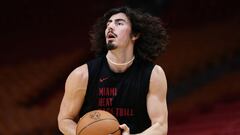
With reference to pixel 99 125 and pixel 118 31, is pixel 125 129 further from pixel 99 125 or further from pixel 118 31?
pixel 118 31

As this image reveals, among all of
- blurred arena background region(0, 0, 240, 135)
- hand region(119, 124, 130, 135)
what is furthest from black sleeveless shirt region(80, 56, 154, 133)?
blurred arena background region(0, 0, 240, 135)

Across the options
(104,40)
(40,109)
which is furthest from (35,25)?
(104,40)

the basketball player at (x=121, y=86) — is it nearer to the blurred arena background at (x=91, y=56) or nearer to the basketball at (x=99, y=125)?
the basketball at (x=99, y=125)

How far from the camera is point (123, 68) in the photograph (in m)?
4.08

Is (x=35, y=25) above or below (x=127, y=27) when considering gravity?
below

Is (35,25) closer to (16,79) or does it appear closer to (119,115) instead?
(16,79)

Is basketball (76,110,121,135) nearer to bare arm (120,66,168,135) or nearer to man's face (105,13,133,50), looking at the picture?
bare arm (120,66,168,135)

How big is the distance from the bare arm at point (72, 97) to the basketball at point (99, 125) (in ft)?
0.98

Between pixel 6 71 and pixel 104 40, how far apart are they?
4972mm

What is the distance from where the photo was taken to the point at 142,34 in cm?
419

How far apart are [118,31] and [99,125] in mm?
705

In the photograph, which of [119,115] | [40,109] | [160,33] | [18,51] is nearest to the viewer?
[119,115]

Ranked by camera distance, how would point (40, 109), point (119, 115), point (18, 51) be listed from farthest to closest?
point (18, 51) < point (40, 109) < point (119, 115)

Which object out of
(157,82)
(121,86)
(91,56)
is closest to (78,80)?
(121,86)
